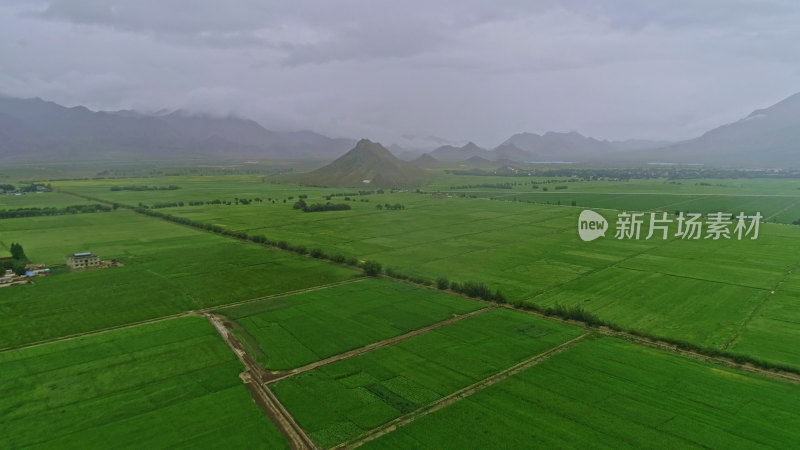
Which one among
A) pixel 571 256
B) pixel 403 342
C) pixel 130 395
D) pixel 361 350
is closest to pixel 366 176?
pixel 571 256

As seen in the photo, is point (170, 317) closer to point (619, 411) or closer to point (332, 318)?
point (332, 318)

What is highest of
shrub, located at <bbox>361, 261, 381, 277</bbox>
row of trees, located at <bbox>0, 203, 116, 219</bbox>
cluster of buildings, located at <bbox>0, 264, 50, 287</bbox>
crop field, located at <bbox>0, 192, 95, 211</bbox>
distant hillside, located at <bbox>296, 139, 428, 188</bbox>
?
distant hillside, located at <bbox>296, 139, 428, 188</bbox>

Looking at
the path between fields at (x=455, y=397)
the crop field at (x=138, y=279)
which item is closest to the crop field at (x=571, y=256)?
the path between fields at (x=455, y=397)

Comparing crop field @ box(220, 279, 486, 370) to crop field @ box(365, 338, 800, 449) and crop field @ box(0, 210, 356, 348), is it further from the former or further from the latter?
crop field @ box(365, 338, 800, 449)

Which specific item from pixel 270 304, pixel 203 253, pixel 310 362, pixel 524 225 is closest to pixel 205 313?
pixel 270 304

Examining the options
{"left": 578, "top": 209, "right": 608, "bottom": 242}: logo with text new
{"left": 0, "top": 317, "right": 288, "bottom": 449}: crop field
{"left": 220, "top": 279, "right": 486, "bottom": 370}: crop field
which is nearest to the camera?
{"left": 0, "top": 317, "right": 288, "bottom": 449}: crop field

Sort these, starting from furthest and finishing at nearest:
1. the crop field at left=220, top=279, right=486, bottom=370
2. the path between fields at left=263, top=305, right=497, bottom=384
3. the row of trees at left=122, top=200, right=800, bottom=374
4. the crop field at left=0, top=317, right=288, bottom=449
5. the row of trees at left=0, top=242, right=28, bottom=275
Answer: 1. the row of trees at left=0, top=242, right=28, bottom=275
2. the crop field at left=220, top=279, right=486, bottom=370
3. the row of trees at left=122, top=200, right=800, bottom=374
4. the path between fields at left=263, top=305, right=497, bottom=384
5. the crop field at left=0, top=317, right=288, bottom=449

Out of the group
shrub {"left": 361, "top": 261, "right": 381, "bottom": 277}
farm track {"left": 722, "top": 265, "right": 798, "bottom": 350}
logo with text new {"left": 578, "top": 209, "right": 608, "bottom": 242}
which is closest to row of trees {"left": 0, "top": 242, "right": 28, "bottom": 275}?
shrub {"left": 361, "top": 261, "right": 381, "bottom": 277}
